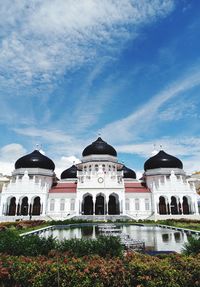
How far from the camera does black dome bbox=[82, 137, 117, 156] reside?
51062 millimetres

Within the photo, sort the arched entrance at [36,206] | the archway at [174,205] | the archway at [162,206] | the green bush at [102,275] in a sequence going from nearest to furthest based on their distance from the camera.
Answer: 1. the green bush at [102,275]
2. the arched entrance at [36,206]
3. the archway at [162,206]
4. the archway at [174,205]

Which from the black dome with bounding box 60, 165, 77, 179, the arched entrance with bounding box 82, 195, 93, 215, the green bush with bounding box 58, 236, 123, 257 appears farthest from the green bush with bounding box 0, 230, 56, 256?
the black dome with bounding box 60, 165, 77, 179

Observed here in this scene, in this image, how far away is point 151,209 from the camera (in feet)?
146

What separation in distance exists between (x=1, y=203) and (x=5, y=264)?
4112 cm

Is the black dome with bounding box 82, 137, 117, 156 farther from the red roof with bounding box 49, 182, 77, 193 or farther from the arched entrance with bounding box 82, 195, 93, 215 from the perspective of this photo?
the arched entrance with bounding box 82, 195, 93, 215

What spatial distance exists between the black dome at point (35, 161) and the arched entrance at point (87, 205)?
10431 millimetres

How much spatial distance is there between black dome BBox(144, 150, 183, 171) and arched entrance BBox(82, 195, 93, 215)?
14309 mm

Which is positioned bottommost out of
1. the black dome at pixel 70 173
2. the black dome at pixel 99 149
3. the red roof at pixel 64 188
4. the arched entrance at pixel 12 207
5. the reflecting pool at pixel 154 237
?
the reflecting pool at pixel 154 237

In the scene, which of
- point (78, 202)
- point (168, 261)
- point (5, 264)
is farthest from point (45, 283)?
point (78, 202)

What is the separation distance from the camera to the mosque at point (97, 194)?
4388cm

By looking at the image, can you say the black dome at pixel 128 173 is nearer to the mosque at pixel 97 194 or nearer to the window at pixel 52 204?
the mosque at pixel 97 194

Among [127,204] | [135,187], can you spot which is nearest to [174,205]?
[135,187]

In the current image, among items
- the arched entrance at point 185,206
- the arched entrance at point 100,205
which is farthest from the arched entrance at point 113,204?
the arched entrance at point 185,206

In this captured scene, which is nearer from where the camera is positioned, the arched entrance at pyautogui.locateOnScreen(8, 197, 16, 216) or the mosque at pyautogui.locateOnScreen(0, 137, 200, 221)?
the mosque at pyautogui.locateOnScreen(0, 137, 200, 221)
